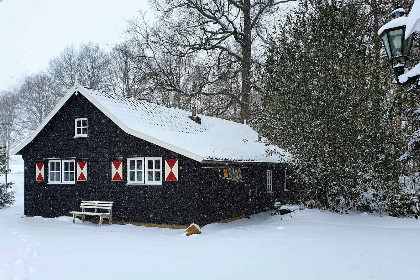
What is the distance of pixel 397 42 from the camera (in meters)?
5.39

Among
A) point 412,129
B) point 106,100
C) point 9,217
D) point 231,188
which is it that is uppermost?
point 106,100

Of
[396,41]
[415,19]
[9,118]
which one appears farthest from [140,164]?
[9,118]

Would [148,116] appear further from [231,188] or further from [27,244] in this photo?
[27,244]

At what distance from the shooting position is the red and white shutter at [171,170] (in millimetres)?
13641

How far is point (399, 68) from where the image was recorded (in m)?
5.47

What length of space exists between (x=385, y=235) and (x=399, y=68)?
688cm

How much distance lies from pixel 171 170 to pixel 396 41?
30.7ft

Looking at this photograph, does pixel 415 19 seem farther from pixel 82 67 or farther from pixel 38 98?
pixel 38 98

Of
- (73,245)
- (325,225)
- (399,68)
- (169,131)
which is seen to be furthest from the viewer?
(169,131)

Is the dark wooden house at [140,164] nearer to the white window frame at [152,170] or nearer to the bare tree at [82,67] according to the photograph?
the white window frame at [152,170]

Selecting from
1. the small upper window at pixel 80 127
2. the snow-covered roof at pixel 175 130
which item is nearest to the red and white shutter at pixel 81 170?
the small upper window at pixel 80 127

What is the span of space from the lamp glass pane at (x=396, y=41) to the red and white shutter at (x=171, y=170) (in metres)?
9.10

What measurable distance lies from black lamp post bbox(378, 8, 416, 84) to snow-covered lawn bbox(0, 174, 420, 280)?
12.6ft

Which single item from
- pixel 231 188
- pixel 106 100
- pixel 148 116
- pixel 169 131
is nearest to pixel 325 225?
pixel 231 188
